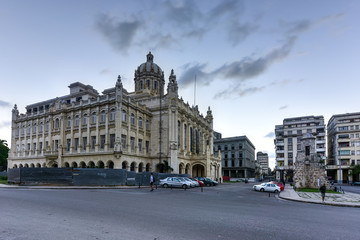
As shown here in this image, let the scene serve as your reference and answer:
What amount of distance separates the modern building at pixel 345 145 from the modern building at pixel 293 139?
4622 mm

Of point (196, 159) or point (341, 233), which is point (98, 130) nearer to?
point (196, 159)

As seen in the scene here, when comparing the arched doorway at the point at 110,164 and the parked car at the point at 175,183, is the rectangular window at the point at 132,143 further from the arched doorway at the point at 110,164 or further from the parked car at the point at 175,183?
the parked car at the point at 175,183

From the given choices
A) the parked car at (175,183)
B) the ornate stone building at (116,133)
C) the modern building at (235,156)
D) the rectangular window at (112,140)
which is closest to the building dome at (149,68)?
the ornate stone building at (116,133)

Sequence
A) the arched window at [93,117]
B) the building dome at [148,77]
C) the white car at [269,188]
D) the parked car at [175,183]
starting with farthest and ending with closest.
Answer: the building dome at [148,77] < the arched window at [93,117] < the parked car at [175,183] < the white car at [269,188]

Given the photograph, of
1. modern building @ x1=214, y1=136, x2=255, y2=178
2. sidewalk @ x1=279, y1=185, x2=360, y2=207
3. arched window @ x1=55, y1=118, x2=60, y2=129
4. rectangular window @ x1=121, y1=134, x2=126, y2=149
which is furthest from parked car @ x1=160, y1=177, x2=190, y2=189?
modern building @ x1=214, y1=136, x2=255, y2=178

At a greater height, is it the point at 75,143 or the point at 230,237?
the point at 75,143

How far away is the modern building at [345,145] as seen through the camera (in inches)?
3066

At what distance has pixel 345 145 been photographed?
264 ft

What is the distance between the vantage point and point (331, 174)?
83.6 metres

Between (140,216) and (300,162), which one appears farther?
(300,162)

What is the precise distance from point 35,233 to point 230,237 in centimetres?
579

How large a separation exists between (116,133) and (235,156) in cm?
6782

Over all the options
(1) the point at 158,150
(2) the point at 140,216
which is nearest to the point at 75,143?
(1) the point at 158,150

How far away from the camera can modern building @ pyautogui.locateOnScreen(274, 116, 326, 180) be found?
8588 centimetres
